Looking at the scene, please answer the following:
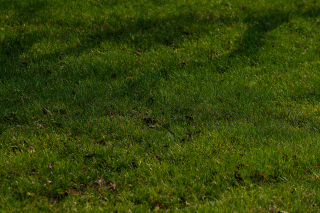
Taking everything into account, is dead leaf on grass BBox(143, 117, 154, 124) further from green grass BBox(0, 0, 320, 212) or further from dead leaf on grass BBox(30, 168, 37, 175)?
dead leaf on grass BBox(30, 168, 37, 175)

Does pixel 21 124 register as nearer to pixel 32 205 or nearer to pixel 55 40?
pixel 32 205

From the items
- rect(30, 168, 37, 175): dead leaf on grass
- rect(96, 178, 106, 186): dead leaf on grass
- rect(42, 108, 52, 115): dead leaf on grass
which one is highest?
rect(42, 108, 52, 115): dead leaf on grass

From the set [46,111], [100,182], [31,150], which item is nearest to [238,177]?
[100,182]

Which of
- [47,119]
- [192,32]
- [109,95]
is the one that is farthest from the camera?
[192,32]

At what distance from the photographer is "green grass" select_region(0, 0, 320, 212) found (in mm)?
A: 4125

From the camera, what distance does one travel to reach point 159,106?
609 centimetres

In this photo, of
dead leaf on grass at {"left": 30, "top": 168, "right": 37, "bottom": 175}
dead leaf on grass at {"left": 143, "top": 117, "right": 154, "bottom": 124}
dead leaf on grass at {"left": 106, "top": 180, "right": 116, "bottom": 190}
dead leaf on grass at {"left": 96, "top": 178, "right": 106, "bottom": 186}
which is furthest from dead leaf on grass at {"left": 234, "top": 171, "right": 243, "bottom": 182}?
dead leaf on grass at {"left": 30, "top": 168, "right": 37, "bottom": 175}

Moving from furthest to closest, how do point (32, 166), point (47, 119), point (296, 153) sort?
point (47, 119) < point (296, 153) < point (32, 166)

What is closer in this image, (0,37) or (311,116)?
(311,116)

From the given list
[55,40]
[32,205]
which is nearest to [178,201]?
[32,205]

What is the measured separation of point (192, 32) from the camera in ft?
28.7

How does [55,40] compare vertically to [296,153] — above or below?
above

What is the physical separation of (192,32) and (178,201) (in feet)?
18.3

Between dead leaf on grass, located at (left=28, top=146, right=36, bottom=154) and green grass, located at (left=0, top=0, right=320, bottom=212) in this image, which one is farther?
dead leaf on grass, located at (left=28, top=146, right=36, bottom=154)
